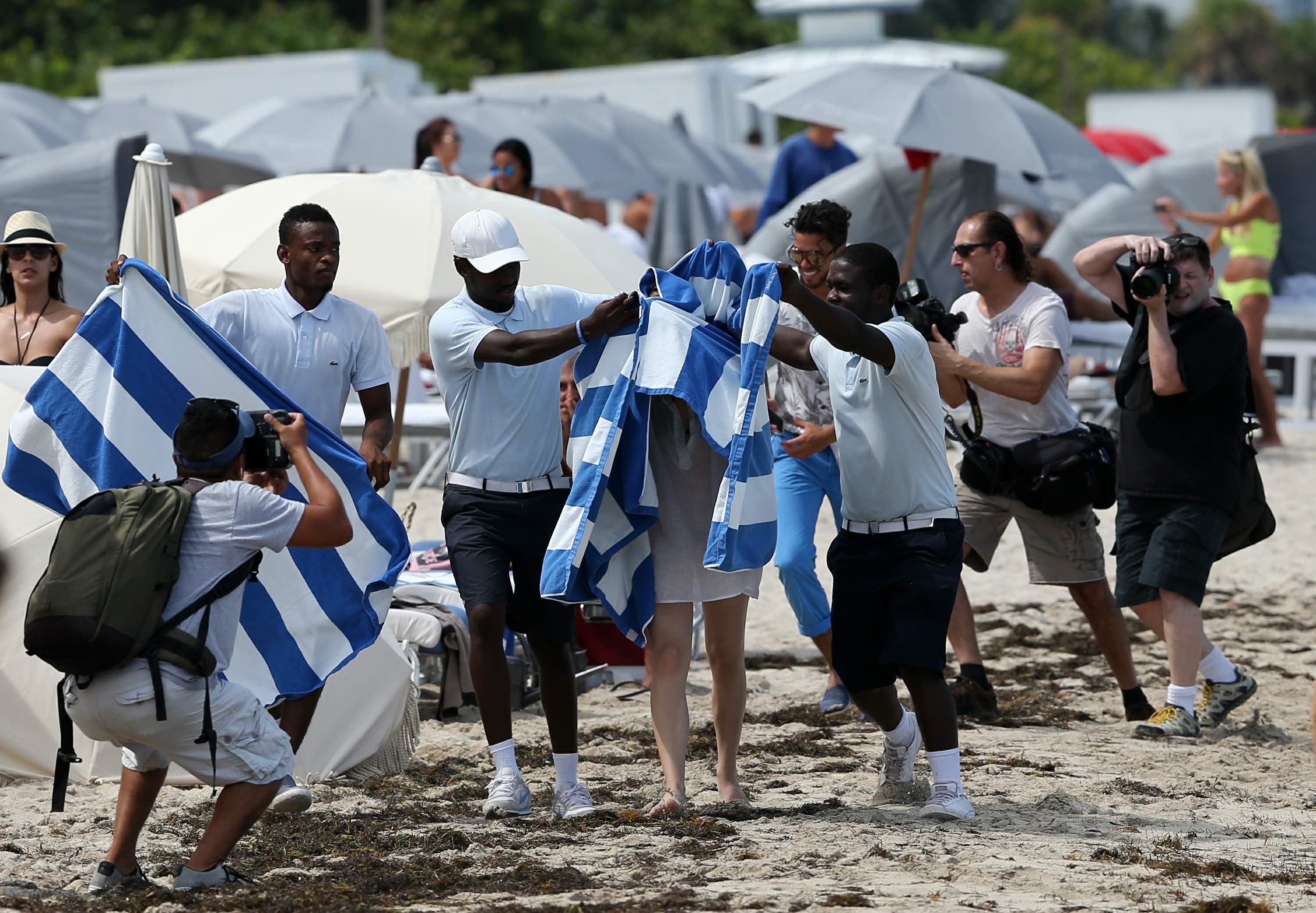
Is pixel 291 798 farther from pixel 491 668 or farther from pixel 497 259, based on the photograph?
pixel 497 259

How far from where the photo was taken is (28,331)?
6.63m

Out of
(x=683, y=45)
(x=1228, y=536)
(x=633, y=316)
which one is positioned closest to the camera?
(x=633, y=316)

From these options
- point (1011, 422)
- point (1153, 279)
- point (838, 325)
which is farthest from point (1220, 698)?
point (838, 325)

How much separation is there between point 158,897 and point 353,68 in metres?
21.3

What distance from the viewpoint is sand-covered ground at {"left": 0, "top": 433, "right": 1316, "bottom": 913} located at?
413 cm

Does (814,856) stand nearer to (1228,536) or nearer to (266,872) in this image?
(266,872)

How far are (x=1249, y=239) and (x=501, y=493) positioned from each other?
905 centimetres

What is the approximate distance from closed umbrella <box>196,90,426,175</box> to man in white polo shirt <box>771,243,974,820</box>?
9453 millimetres

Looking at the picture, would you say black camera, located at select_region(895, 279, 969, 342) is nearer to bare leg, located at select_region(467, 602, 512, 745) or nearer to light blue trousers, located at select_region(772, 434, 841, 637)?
light blue trousers, located at select_region(772, 434, 841, 637)

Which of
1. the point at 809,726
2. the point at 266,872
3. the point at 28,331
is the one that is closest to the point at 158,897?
the point at 266,872

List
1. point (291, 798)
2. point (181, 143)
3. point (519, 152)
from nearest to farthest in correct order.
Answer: point (291, 798) < point (519, 152) < point (181, 143)

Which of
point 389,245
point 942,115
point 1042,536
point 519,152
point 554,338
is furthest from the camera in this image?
point 942,115

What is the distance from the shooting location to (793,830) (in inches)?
189

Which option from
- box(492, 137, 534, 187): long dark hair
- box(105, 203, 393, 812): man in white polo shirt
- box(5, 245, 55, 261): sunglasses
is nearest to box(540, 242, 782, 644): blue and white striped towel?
box(105, 203, 393, 812): man in white polo shirt
